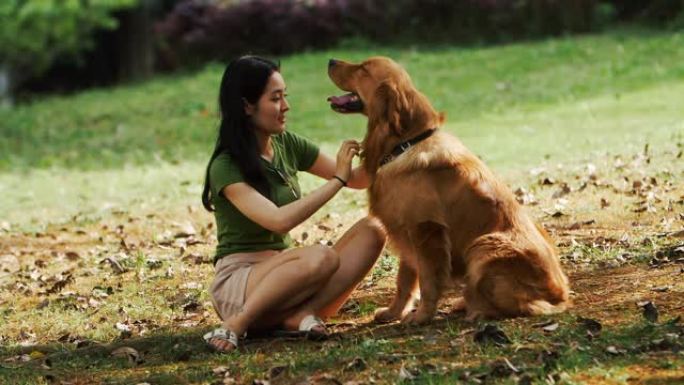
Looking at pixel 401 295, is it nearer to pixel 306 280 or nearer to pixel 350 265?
pixel 350 265

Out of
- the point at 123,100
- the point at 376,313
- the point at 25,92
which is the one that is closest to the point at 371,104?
the point at 376,313

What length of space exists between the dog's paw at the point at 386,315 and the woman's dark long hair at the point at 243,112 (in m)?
0.93

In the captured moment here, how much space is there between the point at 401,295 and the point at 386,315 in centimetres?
14

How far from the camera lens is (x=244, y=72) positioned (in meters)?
6.19

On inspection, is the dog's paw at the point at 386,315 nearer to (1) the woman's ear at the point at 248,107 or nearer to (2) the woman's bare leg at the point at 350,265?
(2) the woman's bare leg at the point at 350,265

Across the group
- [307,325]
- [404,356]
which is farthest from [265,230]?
[404,356]

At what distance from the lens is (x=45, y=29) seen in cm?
2373

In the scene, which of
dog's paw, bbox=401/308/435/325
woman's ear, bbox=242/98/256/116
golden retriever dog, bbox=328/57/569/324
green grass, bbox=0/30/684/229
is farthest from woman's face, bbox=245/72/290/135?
green grass, bbox=0/30/684/229

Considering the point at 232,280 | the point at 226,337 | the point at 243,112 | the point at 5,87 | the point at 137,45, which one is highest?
the point at 243,112

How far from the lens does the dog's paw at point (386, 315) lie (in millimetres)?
6395

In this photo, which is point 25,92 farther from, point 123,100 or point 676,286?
point 676,286

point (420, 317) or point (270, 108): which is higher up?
point (270, 108)

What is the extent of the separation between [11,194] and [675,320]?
9632mm

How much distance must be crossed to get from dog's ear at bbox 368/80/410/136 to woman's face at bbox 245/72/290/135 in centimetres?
51
